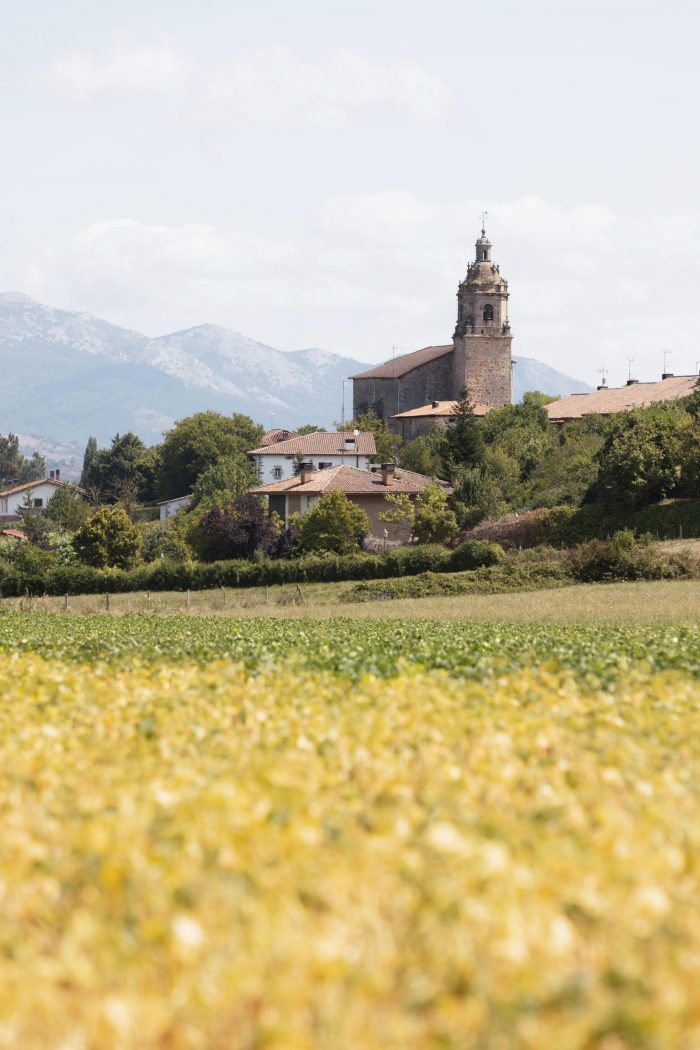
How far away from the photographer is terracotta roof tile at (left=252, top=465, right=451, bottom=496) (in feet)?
262

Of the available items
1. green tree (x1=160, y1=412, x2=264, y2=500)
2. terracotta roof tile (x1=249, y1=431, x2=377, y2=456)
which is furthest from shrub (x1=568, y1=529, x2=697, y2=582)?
green tree (x1=160, y1=412, x2=264, y2=500)

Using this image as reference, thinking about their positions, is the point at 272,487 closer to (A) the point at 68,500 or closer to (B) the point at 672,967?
(A) the point at 68,500

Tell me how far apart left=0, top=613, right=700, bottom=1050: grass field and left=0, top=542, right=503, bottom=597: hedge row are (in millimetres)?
46308

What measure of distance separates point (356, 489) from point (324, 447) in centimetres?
2736

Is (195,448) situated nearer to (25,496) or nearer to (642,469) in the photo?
(25,496)

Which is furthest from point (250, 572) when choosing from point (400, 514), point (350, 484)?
point (350, 484)

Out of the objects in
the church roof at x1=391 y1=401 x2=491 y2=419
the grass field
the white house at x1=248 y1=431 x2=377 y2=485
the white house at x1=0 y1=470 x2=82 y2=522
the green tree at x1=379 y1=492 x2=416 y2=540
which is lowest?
the grass field

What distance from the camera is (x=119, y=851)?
281 inches

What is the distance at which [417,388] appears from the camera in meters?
126

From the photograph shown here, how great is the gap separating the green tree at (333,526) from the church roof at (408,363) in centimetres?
5606

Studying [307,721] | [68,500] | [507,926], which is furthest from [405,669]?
[68,500]

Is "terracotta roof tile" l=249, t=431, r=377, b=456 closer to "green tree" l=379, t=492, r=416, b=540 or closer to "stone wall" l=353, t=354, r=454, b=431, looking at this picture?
"stone wall" l=353, t=354, r=454, b=431

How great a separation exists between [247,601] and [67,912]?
48481mm

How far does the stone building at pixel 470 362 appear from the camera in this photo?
400ft
